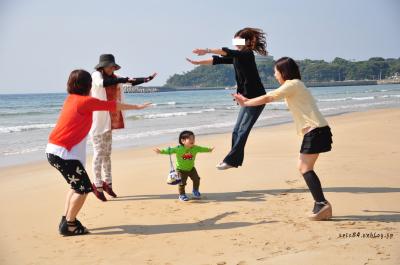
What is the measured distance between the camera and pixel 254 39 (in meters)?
5.89

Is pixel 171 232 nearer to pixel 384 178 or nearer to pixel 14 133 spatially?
pixel 384 178

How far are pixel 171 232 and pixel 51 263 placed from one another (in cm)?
122

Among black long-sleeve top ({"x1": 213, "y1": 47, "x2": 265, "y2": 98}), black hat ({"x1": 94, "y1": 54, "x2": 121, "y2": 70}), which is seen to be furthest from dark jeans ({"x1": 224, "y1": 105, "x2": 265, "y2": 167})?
black hat ({"x1": 94, "y1": 54, "x2": 121, "y2": 70})

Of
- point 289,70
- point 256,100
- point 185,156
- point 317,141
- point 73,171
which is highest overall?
point 289,70

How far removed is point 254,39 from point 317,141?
175cm

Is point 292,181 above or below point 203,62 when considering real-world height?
below

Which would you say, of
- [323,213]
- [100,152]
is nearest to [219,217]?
[323,213]

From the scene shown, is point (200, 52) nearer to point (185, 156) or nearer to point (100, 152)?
point (185, 156)

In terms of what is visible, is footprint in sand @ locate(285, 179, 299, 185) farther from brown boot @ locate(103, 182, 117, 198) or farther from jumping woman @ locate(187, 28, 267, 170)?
brown boot @ locate(103, 182, 117, 198)

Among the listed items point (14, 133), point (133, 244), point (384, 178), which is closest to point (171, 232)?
point (133, 244)

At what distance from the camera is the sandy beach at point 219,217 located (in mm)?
3891

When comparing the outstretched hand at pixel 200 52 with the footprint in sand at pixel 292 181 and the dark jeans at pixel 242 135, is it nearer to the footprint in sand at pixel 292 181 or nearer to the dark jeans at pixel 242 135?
the dark jeans at pixel 242 135

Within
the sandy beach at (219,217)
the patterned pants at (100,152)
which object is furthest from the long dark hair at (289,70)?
the patterned pants at (100,152)

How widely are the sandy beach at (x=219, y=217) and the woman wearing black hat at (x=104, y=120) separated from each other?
278mm
